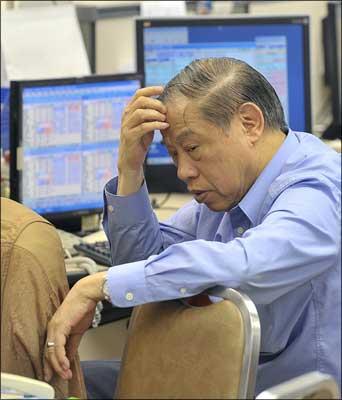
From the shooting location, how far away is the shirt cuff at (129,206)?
1831 millimetres

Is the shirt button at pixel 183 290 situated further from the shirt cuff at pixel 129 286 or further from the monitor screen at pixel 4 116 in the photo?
the monitor screen at pixel 4 116

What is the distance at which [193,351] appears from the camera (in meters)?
1.37

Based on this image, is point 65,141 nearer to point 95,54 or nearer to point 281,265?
point 95,54

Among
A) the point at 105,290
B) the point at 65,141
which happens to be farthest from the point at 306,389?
the point at 65,141

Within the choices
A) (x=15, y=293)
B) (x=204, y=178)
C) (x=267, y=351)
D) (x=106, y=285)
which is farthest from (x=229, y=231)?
(x=15, y=293)

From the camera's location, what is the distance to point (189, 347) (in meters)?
1.38

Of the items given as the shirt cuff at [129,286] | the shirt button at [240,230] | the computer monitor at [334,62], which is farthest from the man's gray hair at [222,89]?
the computer monitor at [334,62]

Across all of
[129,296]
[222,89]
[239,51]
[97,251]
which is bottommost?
[97,251]

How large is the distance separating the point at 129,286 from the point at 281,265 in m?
0.25

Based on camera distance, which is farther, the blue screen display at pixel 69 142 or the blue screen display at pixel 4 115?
the blue screen display at pixel 4 115

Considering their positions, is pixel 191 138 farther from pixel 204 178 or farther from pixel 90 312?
pixel 90 312

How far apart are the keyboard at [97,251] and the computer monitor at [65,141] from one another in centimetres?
22

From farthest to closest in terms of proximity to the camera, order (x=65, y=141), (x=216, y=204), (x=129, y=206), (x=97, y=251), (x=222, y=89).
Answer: (x=65, y=141)
(x=97, y=251)
(x=129, y=206)
(x=216, y=204)
(x=222, y=89)

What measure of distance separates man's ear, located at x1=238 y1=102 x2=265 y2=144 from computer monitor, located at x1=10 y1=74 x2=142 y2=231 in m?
1.08
